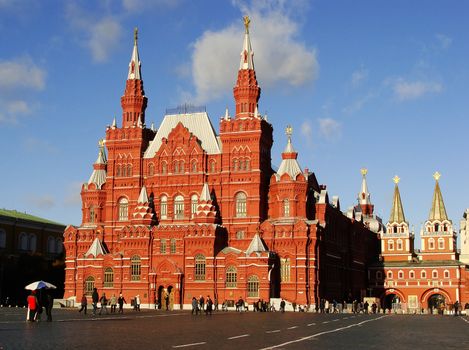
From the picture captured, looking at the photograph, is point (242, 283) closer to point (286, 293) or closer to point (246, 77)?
point (286, 293)

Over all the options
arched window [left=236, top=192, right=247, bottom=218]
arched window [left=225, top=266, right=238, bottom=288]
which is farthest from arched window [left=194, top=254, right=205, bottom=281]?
arched window [left=236, top=192, right=247, bottom=218]

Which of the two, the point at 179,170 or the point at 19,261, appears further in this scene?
the point at 19,261

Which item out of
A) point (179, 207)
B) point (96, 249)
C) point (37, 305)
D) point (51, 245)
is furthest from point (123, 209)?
point (37, 305)

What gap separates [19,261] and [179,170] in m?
29.1

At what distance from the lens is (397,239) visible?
13375cm

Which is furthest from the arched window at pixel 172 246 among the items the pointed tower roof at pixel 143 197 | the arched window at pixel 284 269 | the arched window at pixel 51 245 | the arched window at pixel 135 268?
the arched window at pixel 51 245

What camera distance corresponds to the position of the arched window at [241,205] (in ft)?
281

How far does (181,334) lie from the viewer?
1267 inches

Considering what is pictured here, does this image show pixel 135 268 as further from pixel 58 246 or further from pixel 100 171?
pixel 58 246

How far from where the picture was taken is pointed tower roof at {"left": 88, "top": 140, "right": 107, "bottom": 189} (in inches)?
3701

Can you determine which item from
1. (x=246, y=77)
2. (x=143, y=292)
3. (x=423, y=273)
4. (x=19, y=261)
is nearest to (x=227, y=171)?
(x=246, y=77)

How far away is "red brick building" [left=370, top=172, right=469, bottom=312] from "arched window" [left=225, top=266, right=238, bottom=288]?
44.5 m

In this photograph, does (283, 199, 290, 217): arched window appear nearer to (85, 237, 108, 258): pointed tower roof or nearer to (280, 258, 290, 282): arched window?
(280, 258, 290, 282): arched window

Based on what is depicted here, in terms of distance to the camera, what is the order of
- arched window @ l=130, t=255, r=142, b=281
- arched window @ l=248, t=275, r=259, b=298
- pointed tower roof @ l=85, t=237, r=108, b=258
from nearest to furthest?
arched window @ l=248, t=275, r=259, b=298 < arched window @ l=130, t=255, r=142, b=281 < pointed tower roof @ l=85, t=237, r=108, b=258
